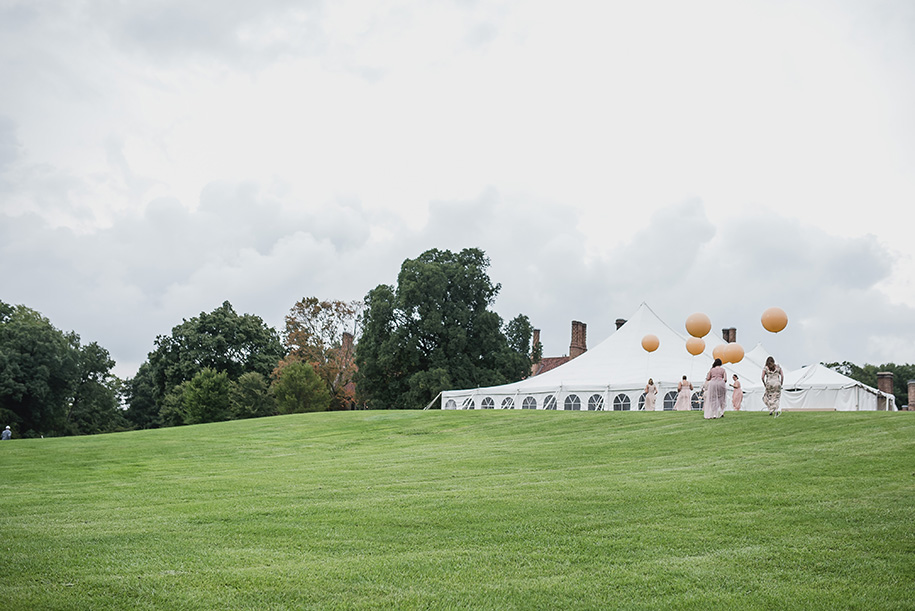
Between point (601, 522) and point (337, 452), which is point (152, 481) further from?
point (601, 522)

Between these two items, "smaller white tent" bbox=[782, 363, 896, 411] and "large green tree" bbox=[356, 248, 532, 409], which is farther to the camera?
"large green tree" bbox=[356, 248, 532, 409]

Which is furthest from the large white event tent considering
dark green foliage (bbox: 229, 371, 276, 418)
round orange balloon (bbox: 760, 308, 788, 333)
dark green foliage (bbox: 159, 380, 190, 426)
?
dark green foliage (bbox: 159, 380, 190, 426)

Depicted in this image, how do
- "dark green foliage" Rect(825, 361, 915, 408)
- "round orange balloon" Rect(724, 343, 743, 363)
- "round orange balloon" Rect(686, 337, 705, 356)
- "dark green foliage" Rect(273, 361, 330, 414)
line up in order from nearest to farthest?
"round orange balloon" Rect(724, 343, 743, 363)
"round orange balloon" Rect(686, 337, 705, 356)
"dark green foliage" Rect(273, 361, 330, 414)
"dark green foliage" Rect(825, 361, 915, 408)

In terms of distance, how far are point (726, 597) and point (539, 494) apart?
401cm

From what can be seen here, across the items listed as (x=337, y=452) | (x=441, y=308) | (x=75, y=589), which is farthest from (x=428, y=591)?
(x=441, y=308)

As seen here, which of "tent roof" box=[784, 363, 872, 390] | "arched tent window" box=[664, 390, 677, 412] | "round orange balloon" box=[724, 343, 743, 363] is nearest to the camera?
"round orange balloon" box=[724, 343, 743, 363]

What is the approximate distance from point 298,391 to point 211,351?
13.0m

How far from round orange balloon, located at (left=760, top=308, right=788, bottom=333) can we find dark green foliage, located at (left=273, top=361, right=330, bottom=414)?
27.5 metres

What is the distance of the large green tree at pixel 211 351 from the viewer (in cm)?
5091

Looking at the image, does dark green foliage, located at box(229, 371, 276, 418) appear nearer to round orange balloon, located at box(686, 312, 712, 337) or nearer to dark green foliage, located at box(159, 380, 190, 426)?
dark green foliage, located at box(159, 380, 190, 426)

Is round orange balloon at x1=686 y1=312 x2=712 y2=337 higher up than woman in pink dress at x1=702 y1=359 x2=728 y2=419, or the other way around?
round orange balloon at x1=686 y1=312 x2=712 y2=337

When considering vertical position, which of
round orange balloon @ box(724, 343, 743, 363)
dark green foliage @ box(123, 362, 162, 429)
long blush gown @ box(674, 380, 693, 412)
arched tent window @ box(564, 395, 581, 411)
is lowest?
dark green foliage @ box(123, 362, 162, 429)

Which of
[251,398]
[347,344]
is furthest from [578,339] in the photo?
[251,398]

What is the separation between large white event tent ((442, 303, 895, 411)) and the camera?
85.4ft
